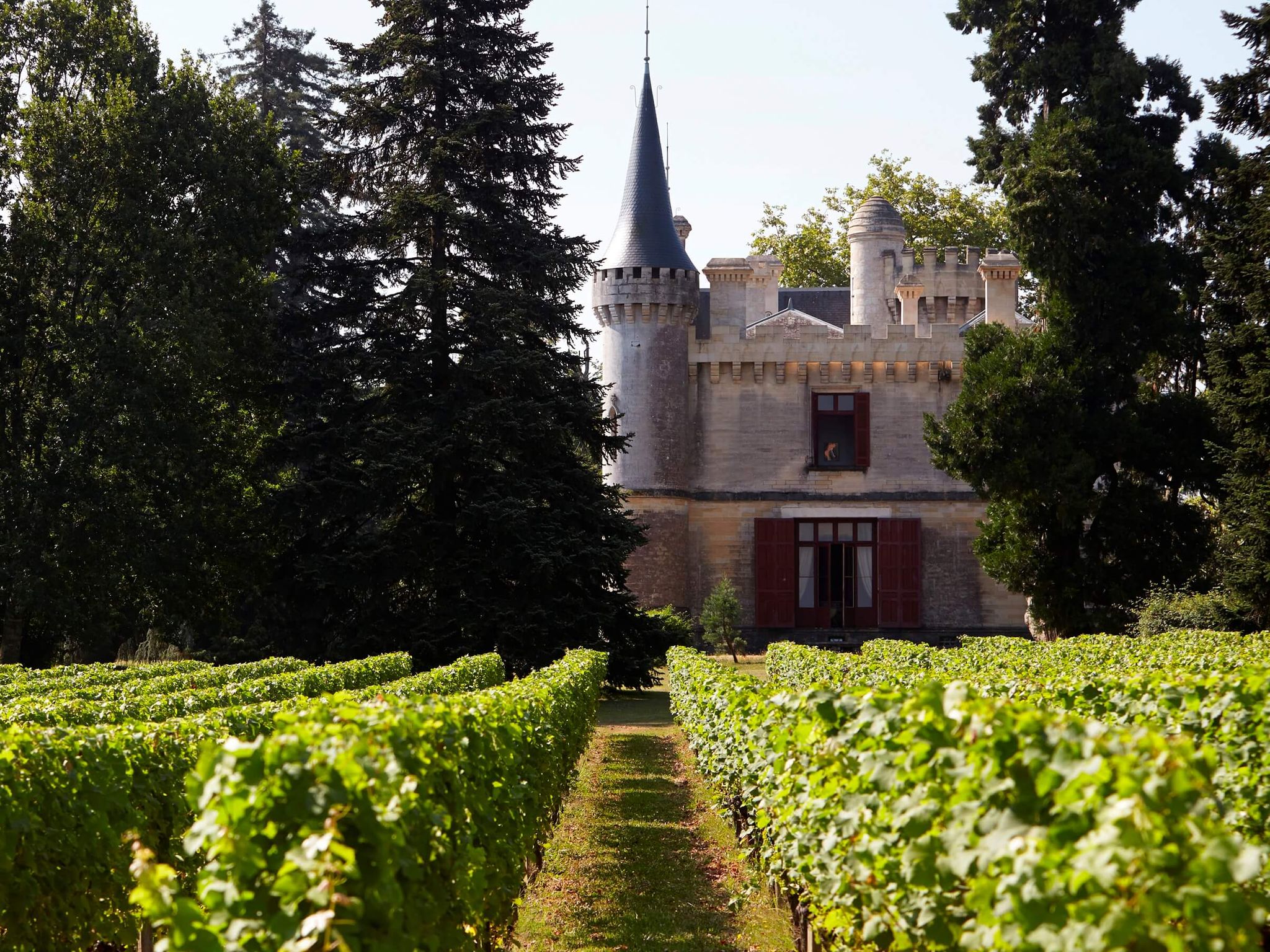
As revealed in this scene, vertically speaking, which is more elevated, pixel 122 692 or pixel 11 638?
pixel 122 692

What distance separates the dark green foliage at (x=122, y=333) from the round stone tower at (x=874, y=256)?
1545 centimetres

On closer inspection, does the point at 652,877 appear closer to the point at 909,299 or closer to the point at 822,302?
the point at 909,299

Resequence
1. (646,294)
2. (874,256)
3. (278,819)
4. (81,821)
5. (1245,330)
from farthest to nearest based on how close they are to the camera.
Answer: (874,256) → (646,294) → (1245,330) → (81,821) → (278,819)

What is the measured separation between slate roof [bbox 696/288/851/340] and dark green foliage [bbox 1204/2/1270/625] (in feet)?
56.0

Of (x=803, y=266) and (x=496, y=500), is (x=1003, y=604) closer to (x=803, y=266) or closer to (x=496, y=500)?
(x=496, y=500)

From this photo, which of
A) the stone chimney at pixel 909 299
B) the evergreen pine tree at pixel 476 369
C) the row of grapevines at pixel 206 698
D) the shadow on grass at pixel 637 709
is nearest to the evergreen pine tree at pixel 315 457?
the evergreen pine tree at pixel 476 369

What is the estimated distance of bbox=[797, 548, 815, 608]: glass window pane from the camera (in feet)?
100

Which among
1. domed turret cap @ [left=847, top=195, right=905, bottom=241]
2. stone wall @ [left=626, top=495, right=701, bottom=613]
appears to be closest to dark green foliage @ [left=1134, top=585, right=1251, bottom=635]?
stone wall @ [left=626, top=495, right=701, bottom=613]

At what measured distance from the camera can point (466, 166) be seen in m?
25.3

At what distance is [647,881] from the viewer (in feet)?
30.1

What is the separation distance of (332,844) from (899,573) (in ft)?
A: 90.2

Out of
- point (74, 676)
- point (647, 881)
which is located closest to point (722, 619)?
point (74, 676)

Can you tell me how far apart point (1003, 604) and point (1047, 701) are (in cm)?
2356

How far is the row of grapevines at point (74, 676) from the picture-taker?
13859 mm
